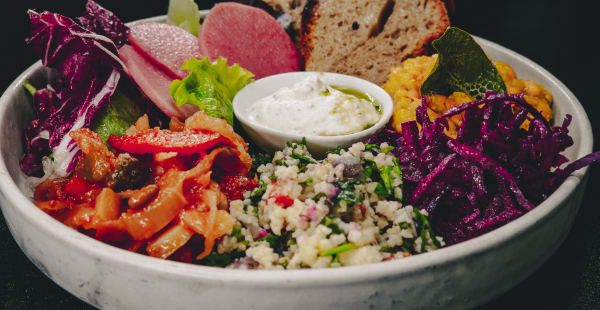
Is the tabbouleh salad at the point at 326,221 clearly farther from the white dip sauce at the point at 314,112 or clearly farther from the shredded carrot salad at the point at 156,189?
the white dip sauce at the point at 314,112

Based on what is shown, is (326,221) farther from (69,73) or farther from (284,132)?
(69,73)

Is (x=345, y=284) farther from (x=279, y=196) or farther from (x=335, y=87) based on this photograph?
(x=335, y=87)

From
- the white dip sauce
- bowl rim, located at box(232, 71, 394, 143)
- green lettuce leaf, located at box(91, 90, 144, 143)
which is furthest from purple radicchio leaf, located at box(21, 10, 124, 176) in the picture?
the white dip sauce

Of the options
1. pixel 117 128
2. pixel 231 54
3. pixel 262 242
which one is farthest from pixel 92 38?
pixel 262 242

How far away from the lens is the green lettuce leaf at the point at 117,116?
116 inches

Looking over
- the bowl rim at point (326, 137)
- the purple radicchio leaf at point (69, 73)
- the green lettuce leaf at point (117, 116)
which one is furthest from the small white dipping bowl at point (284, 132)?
A: the purple radicchio leaf at point (69, 73)

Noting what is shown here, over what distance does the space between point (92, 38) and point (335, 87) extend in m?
1.64

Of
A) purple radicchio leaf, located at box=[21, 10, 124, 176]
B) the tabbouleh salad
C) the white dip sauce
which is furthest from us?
purple radicchio leaf, located at box=[21, 10, 124, 176]

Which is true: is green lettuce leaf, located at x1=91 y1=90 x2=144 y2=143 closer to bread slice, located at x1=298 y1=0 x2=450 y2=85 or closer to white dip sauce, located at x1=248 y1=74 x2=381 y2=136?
white dip sauce, located at x1=248 y1=74 x2=381 y2=136

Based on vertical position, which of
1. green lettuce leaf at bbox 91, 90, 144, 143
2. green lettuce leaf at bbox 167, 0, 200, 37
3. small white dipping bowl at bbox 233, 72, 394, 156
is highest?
green lettuce leaf at bbox 167, 0, 200, 37

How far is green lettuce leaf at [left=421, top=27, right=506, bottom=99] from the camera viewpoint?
2938 mm

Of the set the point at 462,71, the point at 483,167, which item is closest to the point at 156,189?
the point at 483,167

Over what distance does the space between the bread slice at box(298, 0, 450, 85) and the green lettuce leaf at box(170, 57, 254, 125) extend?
32.2 inches

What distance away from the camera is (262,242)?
2.10 metres
